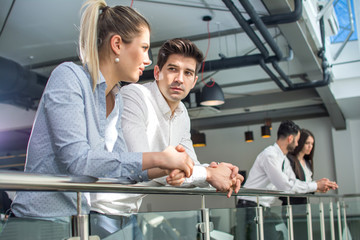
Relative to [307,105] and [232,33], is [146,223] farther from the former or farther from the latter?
[307,105]

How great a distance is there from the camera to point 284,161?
13.6 feet

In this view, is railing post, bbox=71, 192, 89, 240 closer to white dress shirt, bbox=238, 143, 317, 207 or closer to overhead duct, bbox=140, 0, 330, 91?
white dress shirt, bbox=238, 143, 317, 207

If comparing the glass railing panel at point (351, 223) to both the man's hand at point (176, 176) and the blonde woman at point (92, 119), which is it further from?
the blonde woman at point (92, 119)

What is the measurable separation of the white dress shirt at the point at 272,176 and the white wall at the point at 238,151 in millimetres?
8263

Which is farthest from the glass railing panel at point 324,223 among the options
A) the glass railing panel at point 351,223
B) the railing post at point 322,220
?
the glass railing panel at point 351,223

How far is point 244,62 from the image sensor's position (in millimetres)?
7078

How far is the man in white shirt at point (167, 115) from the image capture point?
5.62 ft

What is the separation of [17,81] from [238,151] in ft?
26.8

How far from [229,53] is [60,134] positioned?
7.06m

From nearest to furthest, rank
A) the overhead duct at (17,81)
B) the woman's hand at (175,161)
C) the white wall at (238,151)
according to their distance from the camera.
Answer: the woman's hand at (175,161), the overhead duct at (17,81), the white wall at (238,151)

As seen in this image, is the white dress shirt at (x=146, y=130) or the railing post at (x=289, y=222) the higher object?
the white dress shirt at (x=146, y=130)

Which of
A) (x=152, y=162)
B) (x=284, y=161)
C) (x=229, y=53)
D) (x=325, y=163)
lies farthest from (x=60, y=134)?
(x=325, y=163)

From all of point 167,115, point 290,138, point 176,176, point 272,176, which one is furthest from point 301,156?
point 176,176

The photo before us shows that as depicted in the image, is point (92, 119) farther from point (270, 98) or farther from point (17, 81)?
point (270, 98)
